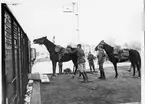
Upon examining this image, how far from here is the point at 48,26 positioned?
2.24 metres

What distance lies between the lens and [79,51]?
236 centimetres

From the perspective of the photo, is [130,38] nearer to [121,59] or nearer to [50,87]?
[121,59]

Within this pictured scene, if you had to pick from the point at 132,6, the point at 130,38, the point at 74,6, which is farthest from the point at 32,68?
the point at 132,6

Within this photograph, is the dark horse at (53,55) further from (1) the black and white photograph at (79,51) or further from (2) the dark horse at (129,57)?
(2) the dark horse at (129,57)

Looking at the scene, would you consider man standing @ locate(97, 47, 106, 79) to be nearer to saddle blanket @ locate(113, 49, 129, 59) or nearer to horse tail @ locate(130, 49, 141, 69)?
saddle blanket @ locate(113, 49, 129, 59)

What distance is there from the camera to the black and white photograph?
2217mm

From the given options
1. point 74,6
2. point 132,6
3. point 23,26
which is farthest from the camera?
point 132,6

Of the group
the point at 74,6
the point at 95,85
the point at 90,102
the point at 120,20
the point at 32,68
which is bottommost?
the point at 90,102

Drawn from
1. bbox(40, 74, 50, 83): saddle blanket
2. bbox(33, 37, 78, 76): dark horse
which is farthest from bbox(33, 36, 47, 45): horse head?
bbox(40, 74, 50, 83): saddle blanket

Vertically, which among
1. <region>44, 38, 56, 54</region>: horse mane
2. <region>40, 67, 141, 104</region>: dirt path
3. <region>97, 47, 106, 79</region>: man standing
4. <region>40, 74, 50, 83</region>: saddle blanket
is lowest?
<region>40, 67, 141, 104</region>: dirt path

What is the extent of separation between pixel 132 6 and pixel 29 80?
1.80m

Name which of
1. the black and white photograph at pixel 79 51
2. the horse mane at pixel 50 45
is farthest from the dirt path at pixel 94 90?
the horse mane at pixel 50 45

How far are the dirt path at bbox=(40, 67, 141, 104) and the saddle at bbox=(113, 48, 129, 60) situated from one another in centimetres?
18

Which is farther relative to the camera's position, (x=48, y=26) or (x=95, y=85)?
(x=95, y=85)
